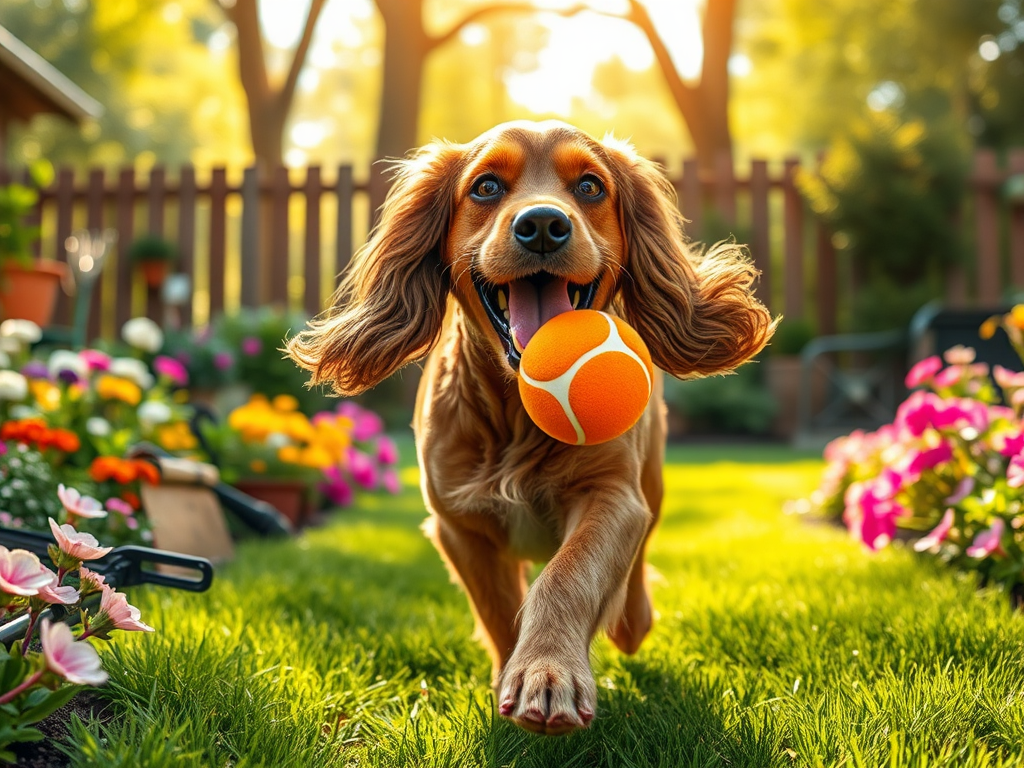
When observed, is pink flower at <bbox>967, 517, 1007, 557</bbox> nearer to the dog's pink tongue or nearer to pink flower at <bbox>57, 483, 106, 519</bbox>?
the dog's pink tongue

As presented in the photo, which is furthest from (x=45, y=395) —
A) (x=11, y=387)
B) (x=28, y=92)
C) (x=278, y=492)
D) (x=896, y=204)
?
(x=896, y=204)

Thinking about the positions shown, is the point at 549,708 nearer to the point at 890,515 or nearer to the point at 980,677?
the point at 980,677

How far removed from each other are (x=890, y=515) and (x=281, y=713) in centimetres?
240

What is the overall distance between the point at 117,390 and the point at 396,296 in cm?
214

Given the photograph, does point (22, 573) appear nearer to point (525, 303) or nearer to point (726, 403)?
point (525, 303)

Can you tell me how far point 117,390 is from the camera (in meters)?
4.22

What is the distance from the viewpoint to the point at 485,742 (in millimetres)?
1920

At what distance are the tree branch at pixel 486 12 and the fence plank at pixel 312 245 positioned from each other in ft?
11.7

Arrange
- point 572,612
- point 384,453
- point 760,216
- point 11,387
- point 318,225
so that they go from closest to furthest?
1. point 572,612
2. point 11,387
3. point 384,453
4. point 760,216
5. point 318,225

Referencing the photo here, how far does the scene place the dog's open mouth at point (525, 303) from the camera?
7.55ft

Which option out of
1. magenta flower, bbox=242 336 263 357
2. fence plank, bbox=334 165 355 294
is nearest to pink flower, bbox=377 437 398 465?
magenta flower, bbox=242 336 263 357

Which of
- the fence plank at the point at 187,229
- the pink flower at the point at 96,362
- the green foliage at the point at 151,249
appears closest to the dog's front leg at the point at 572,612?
the pink flower at the point at 96,362

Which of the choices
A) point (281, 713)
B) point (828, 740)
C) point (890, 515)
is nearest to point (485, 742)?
point (281, 713)

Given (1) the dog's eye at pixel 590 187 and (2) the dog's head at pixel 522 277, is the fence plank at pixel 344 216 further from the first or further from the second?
(1) the dog's eye at pixel 590 187
